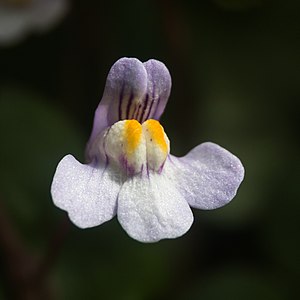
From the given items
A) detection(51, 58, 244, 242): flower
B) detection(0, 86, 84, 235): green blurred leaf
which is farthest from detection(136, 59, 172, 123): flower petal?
detection(0, 86, 84, 235): green blurred leaf

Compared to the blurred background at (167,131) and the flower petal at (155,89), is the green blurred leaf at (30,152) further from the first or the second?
the flower petal at (155,89)

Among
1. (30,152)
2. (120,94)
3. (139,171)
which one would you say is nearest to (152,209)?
(139,171)

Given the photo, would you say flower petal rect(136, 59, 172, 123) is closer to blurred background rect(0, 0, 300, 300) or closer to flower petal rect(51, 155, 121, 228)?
flower petal rect(51, 155, 121, 228)
